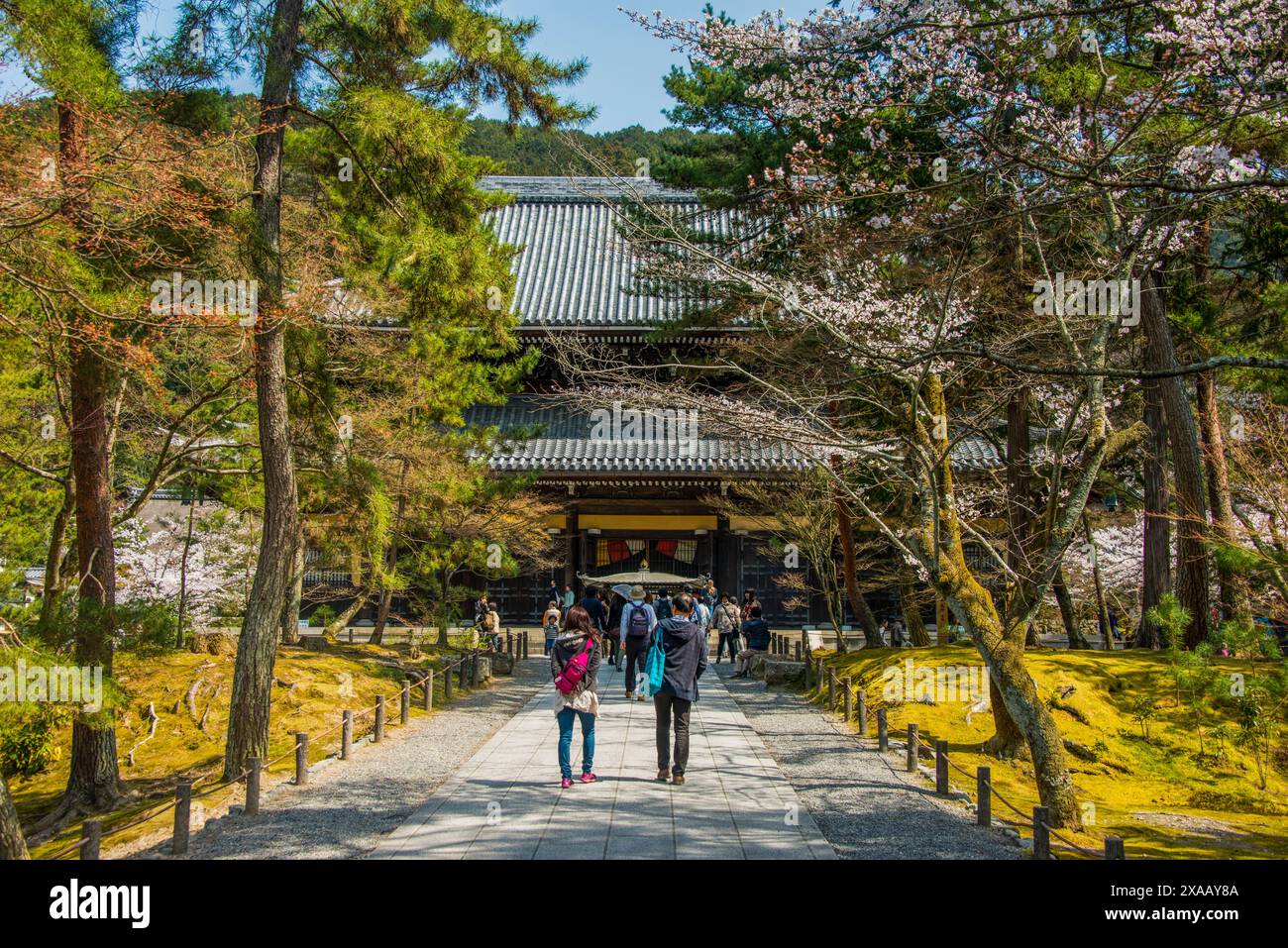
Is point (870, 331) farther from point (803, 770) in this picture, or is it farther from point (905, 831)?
point (905, 831)

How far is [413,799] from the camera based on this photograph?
27.5ft

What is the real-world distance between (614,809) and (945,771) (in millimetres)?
3223

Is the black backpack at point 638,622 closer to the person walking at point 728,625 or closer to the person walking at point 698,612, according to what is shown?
the person walking at point 698,612

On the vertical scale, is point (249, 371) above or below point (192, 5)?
below

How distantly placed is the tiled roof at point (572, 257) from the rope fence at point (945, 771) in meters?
9.01

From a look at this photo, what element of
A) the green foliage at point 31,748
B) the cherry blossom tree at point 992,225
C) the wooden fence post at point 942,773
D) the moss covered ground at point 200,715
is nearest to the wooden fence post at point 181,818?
the moss covered ground at point 200,715

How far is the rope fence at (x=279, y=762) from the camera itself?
5.75m

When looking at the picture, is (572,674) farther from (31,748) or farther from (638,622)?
(31,748)

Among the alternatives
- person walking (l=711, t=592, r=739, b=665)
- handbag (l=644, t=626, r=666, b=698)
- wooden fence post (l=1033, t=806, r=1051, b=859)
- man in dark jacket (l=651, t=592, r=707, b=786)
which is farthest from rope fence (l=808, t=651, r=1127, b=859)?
person walking (l=711, t=592, r=739, b=665)

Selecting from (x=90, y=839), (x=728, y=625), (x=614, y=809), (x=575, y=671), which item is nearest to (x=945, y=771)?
(x=614, y=809)

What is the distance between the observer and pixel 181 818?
6.76 metres

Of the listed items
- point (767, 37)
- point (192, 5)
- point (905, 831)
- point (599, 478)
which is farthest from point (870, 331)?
point (599, 478)

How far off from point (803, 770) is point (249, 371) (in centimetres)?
743

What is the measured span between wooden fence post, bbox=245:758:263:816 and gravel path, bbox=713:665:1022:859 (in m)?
4.62
